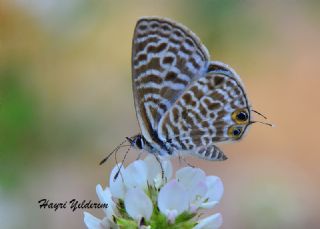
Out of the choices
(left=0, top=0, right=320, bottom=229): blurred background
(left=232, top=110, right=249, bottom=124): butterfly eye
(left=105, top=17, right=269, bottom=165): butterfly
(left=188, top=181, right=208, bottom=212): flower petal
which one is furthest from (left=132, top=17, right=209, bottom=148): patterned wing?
(left=0, top=0, right=320, bottom=229): blurred background

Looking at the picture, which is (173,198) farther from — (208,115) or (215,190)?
(208,115)

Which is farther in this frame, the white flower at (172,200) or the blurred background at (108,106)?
the blurred background at (108,106)

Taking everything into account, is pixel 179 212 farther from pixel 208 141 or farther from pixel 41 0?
pixel 41 0

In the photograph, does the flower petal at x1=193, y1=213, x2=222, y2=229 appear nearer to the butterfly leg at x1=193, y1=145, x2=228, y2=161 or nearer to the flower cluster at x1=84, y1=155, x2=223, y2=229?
the flower cluster at x1=84, y1=155, x2=223, y2=229

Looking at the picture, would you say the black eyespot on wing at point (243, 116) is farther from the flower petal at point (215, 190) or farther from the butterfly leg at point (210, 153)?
the flower petal at point (215, 190)

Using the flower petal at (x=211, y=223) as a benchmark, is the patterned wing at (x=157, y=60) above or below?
above

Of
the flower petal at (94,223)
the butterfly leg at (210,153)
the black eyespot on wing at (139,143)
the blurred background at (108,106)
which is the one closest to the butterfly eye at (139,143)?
the black eyespot on wing at (139,143)

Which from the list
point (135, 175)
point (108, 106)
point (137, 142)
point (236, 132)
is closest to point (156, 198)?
point (135, 175)
